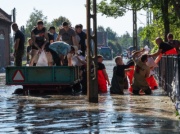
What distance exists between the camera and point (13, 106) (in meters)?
16.5

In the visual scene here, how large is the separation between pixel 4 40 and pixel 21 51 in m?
51.5

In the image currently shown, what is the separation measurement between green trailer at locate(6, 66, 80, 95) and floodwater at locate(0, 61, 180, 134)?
1.56 m

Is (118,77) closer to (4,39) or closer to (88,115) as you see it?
(88,115)

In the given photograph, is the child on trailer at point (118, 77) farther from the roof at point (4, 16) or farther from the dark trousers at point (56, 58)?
the roof at point (4, 16)

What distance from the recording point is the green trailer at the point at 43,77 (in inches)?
809

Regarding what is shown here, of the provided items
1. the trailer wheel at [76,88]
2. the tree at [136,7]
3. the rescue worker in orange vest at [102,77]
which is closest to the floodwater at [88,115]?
the rescue worker in orange vest at [102,77]

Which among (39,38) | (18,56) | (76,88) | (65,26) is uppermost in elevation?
(65,26)

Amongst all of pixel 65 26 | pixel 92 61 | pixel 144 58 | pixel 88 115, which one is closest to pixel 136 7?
pixel 65 26

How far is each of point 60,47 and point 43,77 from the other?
1087mm

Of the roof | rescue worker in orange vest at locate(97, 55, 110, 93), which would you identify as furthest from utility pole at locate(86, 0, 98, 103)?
the roof

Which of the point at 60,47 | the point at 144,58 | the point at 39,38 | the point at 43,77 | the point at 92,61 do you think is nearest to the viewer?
the point at 92,61

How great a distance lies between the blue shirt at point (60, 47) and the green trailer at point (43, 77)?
27.5 inches

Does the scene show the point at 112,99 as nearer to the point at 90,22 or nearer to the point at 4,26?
the point at 90,22

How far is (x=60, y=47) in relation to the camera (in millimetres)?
21172
